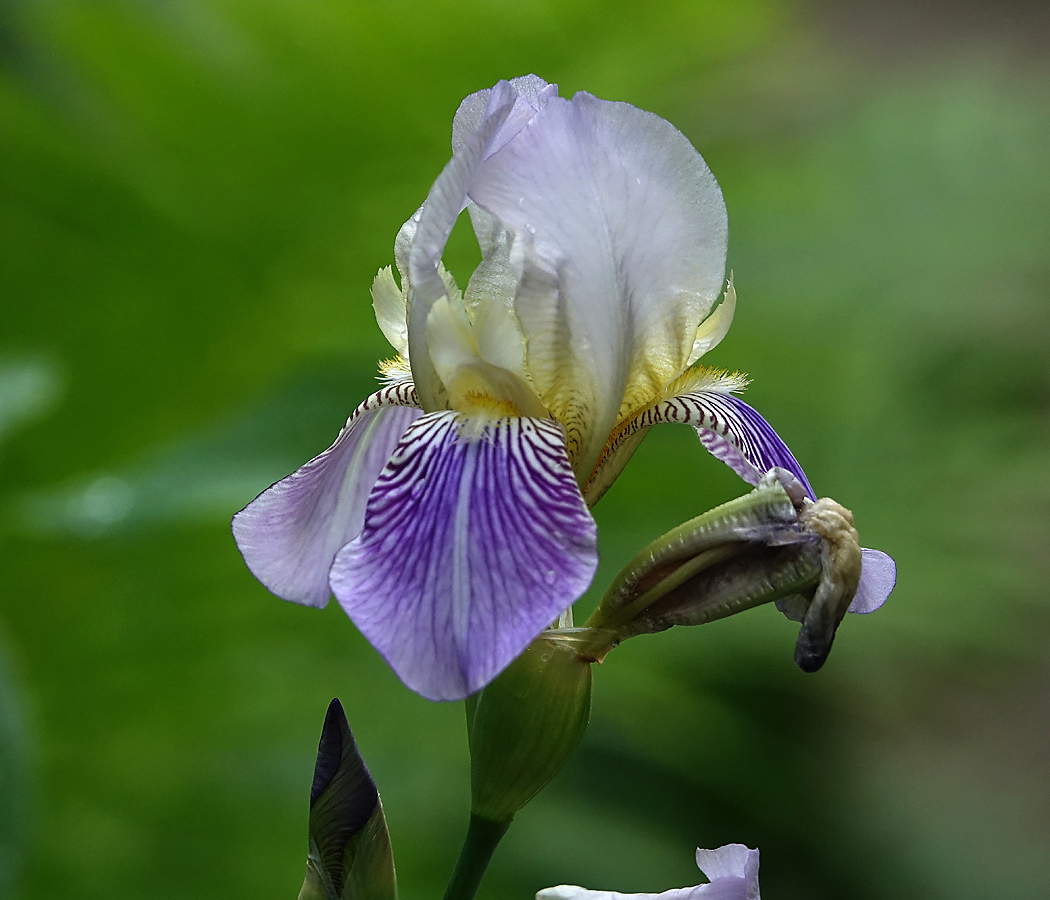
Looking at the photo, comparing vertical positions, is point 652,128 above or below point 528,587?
above

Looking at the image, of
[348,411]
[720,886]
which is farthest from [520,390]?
[348,411]

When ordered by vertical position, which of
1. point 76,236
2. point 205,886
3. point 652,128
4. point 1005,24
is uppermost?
point 1005,24

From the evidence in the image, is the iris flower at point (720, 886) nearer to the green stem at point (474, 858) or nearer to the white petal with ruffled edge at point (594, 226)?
the green stem at point (474, 858)

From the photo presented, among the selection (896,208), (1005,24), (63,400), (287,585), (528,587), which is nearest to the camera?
(528,587)

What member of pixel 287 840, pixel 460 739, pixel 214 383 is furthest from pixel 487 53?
pixel 287 840

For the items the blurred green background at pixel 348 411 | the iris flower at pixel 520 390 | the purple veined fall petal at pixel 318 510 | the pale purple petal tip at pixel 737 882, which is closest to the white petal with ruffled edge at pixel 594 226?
the iris flower at pixel 520 390

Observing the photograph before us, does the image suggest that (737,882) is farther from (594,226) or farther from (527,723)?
(594,226)

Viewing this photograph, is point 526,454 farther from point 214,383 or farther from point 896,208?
point 896,208

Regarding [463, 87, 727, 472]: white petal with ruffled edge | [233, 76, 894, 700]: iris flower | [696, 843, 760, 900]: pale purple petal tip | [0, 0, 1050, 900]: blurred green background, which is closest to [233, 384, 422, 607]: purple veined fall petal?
[233, 76, 894, 700]: iris flower
